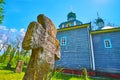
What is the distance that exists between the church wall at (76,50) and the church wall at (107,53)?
1.36 metres

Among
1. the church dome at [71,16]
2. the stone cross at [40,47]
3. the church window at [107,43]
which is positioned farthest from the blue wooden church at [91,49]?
the stone cross at [40,47]

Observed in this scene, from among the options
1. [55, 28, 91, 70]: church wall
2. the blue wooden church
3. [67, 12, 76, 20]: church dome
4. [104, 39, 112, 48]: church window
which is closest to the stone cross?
the blue wooden church

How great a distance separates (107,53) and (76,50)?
12.2ft

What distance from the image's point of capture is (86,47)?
16859 millimetres

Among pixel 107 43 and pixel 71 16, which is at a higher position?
pixel 71 16

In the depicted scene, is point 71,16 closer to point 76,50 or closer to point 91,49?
point 76,50

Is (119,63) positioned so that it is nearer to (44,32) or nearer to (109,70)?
(109,70)

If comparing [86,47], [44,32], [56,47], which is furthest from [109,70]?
[44,32]

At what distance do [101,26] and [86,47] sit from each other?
25.1 feet

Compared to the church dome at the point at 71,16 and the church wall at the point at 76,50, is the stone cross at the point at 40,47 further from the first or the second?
the church dome at the point at 71,16

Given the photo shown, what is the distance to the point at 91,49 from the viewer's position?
1662cm

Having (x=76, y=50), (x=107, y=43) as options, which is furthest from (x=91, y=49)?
(x=107, y=43)

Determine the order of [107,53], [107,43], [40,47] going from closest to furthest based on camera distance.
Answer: [40,47], [107,53], [107,43]

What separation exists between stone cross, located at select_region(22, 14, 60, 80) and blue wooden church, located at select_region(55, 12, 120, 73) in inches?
478
